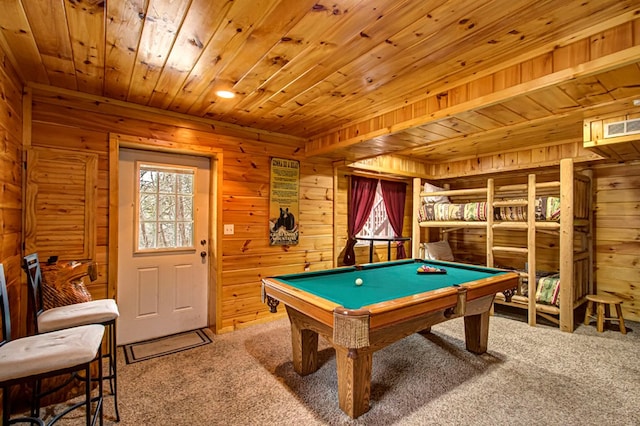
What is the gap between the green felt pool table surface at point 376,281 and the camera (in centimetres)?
202

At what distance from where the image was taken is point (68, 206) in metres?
2.58

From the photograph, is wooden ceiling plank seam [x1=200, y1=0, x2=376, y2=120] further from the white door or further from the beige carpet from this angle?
the beige carpet

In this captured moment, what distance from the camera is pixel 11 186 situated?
2.14m

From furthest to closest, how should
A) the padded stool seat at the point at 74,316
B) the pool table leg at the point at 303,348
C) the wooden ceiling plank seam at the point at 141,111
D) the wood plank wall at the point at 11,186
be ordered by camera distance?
the wooden ceiling plank seam at the point at 141,111
the pool table leg at the point at 303,348
the wood plank wall at the point at 11,186
the padded stool seat at the point at 74,316

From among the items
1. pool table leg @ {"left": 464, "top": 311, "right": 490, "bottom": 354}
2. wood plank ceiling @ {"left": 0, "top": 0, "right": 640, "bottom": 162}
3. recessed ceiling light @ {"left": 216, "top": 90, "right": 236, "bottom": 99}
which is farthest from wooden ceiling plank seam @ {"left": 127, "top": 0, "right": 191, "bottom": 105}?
pool table leg @ {"left": 464, "top": 311, "right": 490, "bottom": 354}

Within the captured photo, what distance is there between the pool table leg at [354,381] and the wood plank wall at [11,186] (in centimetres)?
228

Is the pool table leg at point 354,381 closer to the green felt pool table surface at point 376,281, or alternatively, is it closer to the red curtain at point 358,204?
the green felt pool table surface at point 376,281

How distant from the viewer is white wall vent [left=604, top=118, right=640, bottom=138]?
262 cm

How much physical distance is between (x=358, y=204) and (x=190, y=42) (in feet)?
11.2

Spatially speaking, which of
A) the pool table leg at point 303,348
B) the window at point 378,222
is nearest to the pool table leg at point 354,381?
the pool table leg at point 303,348

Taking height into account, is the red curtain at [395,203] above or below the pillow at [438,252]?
above

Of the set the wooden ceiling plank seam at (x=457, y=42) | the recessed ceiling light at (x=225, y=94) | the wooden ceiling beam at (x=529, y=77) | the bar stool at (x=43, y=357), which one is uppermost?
the recessed ceiling light at (x=225, y=94)

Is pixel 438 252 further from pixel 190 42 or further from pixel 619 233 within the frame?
pixel 190 42

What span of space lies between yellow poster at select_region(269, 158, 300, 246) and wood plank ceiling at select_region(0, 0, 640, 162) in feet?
3.13
